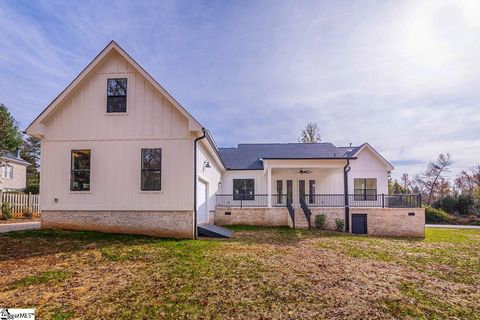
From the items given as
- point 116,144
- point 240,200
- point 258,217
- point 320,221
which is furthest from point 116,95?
point 320,221

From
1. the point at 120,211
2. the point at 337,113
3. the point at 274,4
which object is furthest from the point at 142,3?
the point at 337,113

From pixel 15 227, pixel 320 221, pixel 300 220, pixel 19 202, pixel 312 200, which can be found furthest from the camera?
pixel 312 200

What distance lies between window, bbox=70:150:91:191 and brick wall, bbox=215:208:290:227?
26.6ft

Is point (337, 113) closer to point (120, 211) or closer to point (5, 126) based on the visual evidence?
point (120, 211)

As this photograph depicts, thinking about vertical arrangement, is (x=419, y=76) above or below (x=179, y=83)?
below

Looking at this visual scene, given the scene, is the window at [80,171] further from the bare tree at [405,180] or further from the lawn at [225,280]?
the bare tree at [405,180]

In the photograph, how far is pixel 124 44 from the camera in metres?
11.1

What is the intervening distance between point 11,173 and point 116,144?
25.3 m

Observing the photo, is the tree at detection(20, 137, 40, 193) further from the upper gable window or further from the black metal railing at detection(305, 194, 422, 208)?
the black metal railing at detection(305, 194, 422, 208)

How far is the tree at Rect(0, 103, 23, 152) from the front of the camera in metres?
22.1

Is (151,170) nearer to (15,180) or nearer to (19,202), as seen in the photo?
(19,202)

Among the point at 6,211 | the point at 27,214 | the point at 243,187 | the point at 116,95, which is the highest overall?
the point at 116,95

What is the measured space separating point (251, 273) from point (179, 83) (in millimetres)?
13314

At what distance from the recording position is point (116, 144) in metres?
11.1
